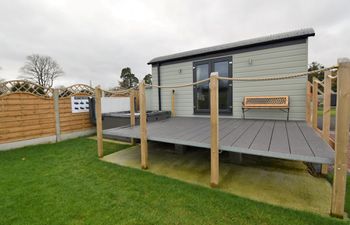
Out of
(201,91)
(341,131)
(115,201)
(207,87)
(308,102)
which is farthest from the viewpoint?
(201,91)

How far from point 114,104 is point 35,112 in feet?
8.27

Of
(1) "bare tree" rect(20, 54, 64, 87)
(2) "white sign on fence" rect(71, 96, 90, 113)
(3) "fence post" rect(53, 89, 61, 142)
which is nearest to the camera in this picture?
(3) "fence post" rect(53, 89, 61, 142)

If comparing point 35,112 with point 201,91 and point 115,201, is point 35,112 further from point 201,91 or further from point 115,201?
point 201,91

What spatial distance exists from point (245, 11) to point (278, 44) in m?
2.81

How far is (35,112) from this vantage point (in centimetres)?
513

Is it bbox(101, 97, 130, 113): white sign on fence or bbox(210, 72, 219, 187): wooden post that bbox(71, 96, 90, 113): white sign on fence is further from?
bbox(210, 72, 219, 187): wooden post

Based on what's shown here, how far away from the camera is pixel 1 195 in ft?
7.76

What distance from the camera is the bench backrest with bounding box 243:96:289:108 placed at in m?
4.48

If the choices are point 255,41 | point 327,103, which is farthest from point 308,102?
point 255,41

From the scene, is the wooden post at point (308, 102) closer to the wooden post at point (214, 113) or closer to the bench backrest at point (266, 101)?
the bench backrest at point (266, 101)

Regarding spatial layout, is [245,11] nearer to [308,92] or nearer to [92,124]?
[308,92]

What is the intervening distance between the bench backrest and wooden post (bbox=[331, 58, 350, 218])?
Answer: 2889 millimetres

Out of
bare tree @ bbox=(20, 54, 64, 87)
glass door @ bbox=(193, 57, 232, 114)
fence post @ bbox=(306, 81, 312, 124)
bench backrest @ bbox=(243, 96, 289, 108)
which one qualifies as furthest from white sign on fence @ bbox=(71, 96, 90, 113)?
bare tree @ bbox=(20, 54, 64, 87)

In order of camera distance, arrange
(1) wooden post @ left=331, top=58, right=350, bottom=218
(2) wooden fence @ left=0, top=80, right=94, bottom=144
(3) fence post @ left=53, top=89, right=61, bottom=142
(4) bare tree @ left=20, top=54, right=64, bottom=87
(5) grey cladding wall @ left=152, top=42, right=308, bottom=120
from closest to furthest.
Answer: (1) wooden post @ left=331, top=58, right=350, bottom=218
(5) grey cladding wall @ left=152, top=42, right=308, bottom=120
(2) wooden fence @ left=0, top=80, right=94, bottom=144
(3) fence post @ left=53, top=89, right=61, bottom=142
(4) bare tree @ left=20, top=54, right=64, bottom=87
